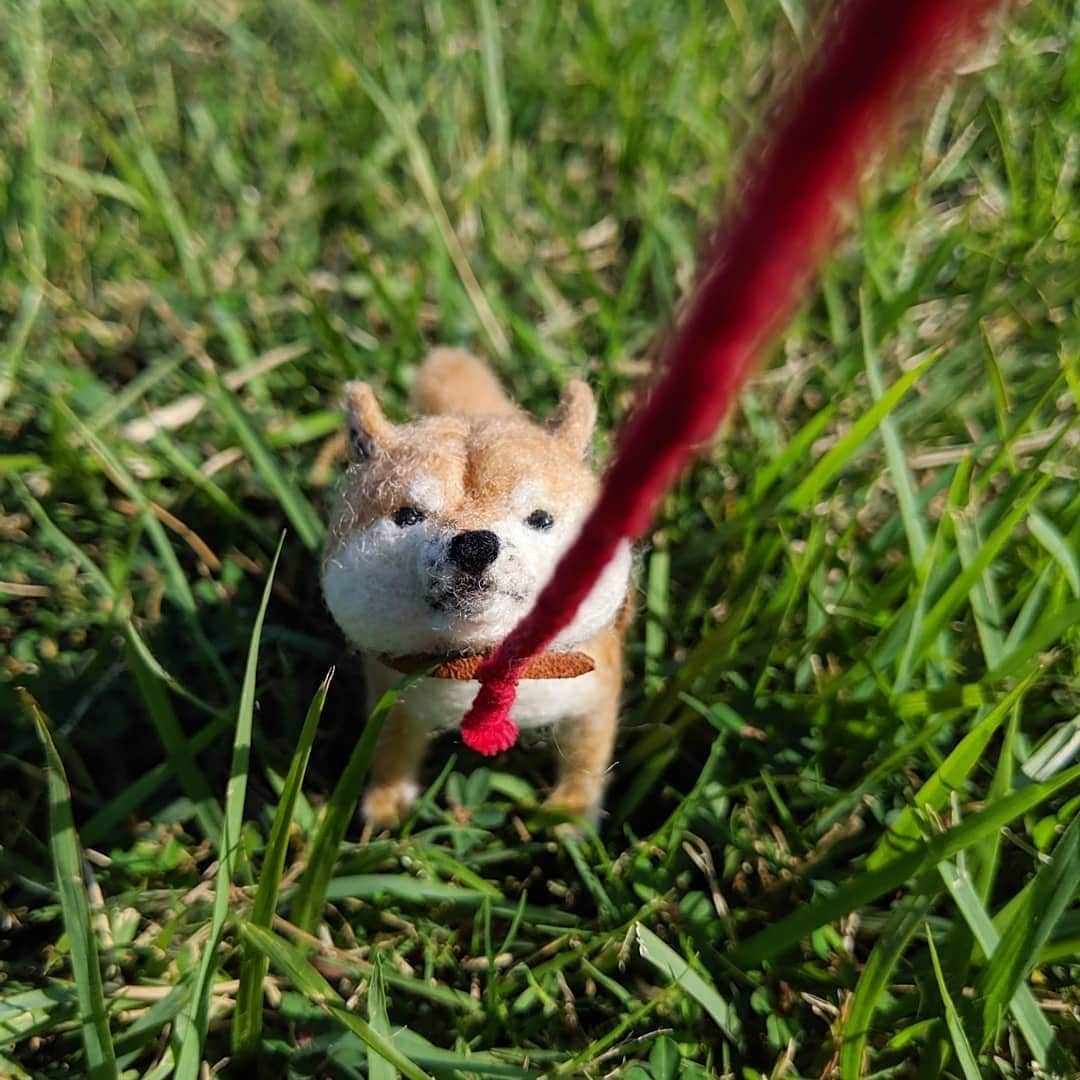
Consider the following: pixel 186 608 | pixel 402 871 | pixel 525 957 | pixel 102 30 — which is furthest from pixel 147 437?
pixel 102 30

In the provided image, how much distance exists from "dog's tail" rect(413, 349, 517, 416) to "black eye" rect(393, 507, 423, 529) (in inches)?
16.4

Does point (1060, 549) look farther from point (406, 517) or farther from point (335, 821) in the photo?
point (335, 821)

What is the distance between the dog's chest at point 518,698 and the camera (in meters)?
1.16

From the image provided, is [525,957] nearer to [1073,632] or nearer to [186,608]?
[186,608]

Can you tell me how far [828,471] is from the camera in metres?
1.44

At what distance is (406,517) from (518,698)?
0.83ft

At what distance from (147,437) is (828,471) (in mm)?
1151

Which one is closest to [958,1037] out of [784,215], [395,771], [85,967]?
[395,771]

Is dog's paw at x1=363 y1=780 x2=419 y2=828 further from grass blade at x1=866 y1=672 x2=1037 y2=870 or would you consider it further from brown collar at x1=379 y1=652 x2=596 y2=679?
grass blade at x1=866 y1=672 x2=1037 y2=870

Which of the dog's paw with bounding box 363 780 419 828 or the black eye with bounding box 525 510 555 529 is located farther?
the dog's paw with bounding box 363 780 419 828

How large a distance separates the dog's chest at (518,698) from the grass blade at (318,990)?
11.5 inches

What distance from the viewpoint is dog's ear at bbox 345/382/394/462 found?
1191mm

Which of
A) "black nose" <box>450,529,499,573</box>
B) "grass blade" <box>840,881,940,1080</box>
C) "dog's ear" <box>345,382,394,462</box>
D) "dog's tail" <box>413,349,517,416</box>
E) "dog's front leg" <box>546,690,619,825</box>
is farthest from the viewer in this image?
"dog's tail" <box>413,349,517,416</box>

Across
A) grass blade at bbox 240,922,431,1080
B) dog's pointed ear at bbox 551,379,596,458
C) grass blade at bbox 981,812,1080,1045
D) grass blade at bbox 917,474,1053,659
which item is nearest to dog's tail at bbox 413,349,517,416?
dog's pointed ear at bbox 551,379,596,458
